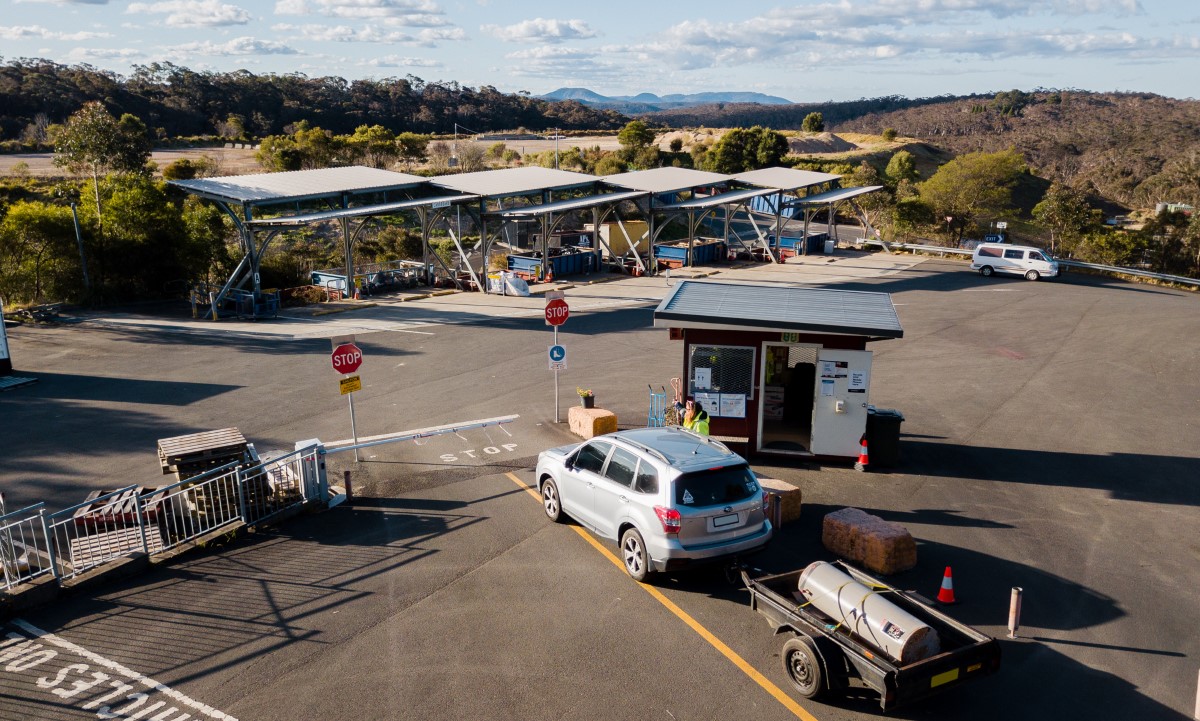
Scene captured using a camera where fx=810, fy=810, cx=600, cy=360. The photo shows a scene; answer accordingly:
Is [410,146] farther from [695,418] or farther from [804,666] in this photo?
[804,666]

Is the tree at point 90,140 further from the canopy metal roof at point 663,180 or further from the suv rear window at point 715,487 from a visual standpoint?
the suv rear window at point 715,487

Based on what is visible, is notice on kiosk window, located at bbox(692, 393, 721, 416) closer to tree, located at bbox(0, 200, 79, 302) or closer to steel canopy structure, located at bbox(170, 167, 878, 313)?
steel canopy structure, located at bbox(170, 167, 878, 313)

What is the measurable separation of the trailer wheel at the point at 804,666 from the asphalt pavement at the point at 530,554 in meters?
0.15

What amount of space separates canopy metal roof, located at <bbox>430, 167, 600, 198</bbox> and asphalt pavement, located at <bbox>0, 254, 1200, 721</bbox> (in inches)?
517

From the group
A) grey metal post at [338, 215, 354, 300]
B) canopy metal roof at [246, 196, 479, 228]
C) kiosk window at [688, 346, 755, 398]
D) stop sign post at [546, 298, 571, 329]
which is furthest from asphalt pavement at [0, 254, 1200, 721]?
grey metal post at [338, 215, 354, 300]

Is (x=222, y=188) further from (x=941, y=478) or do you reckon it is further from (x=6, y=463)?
(x=941, y=478)

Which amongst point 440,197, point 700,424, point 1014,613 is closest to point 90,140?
point 440,197

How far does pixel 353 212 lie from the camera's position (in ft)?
98.3

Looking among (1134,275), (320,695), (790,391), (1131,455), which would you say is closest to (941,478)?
(790,391)

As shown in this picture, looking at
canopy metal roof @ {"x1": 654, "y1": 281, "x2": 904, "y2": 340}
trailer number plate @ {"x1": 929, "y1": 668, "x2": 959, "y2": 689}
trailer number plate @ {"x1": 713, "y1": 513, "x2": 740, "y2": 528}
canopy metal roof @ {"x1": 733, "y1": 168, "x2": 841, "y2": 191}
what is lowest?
trailer number plate @ {"x1": 929, "y1": 668, "x2": 959, "y2": 689}

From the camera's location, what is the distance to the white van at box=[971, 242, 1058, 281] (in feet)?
121

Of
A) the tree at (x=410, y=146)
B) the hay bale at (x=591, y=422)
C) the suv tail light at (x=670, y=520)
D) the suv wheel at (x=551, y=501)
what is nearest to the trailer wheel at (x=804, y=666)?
the suv tail light at (x=670, y=520)

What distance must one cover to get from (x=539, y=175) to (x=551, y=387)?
2271cm

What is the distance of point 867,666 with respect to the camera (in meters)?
7.26
